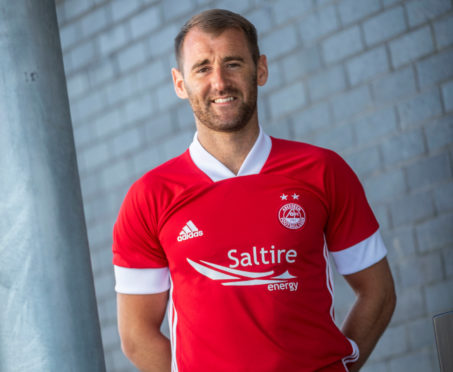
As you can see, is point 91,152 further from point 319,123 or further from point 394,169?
point 394,169

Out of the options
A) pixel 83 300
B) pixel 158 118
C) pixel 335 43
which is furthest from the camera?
pixel 158 118

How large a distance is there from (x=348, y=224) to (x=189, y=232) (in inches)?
16.4

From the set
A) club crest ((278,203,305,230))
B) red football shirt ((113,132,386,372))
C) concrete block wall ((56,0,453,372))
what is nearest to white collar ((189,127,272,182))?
red football shirt ((113,132,386,372))

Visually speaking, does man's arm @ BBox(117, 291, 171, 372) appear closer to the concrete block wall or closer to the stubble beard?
the stubble beard

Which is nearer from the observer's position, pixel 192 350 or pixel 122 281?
pixel 192 350

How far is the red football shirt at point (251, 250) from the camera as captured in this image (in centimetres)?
151

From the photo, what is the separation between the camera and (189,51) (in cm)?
171

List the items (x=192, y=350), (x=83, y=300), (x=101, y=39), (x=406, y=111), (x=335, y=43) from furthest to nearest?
1. (x=101, y=39)
2. (x=335, y=43)
3. (x=406, y=111)
4. (x=83, y=300)
5. (x=192, y=350)

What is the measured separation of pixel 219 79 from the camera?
1.64 metres

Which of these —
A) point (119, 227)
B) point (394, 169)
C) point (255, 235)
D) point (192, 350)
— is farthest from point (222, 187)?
point (394, 169)

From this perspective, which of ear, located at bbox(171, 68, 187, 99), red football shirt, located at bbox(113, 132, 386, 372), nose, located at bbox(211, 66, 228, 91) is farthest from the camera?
ear, located at bbox(171, 68, 187, 99)

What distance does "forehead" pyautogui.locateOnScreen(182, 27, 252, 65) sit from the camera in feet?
5.51

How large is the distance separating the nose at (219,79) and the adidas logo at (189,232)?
35 centimetres

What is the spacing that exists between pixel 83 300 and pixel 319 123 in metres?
1.99
